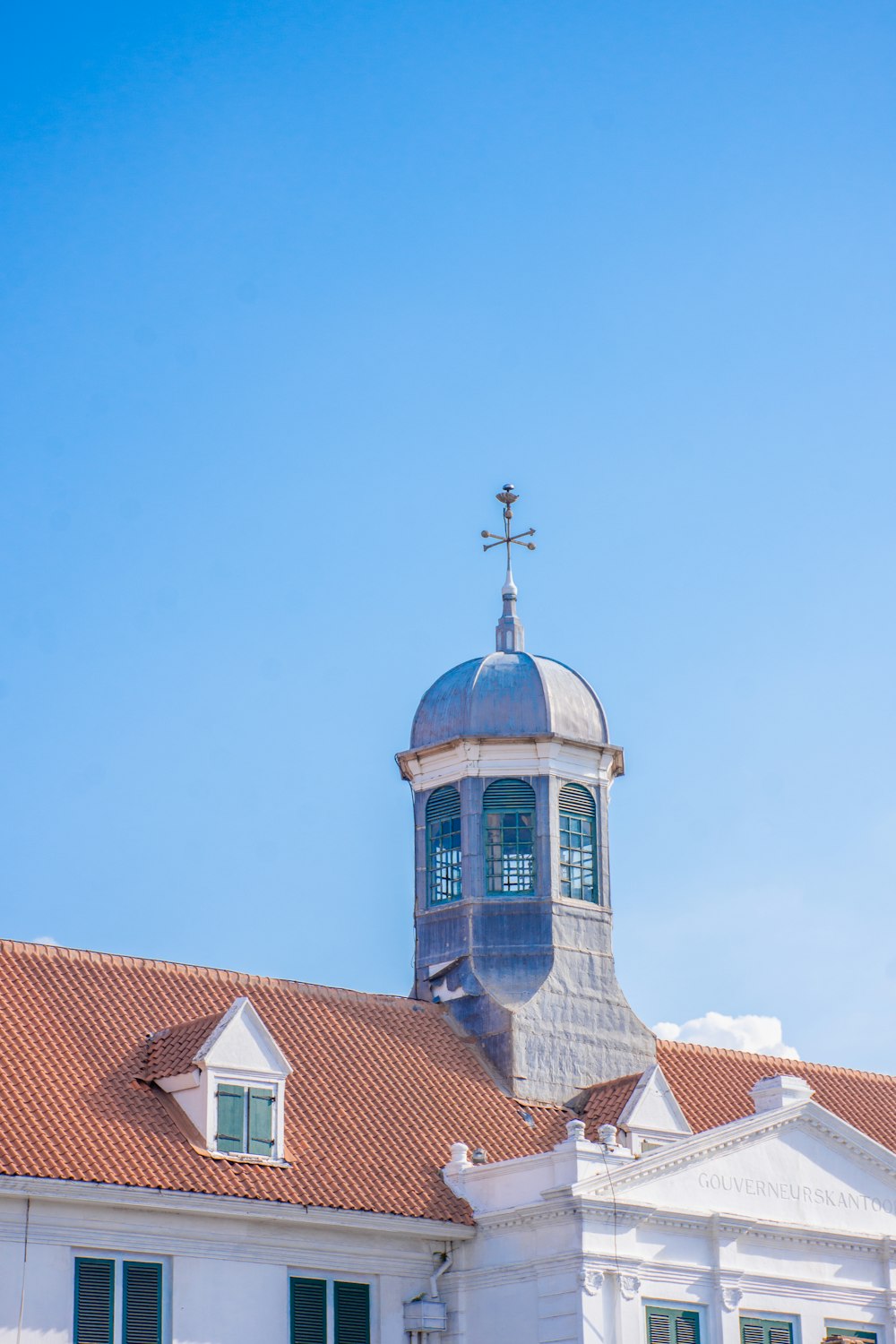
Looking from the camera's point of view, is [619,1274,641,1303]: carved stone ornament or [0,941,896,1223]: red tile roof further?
[619,1274,641,1303]: carved stone ornament

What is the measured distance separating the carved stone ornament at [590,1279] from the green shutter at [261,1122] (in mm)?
5462

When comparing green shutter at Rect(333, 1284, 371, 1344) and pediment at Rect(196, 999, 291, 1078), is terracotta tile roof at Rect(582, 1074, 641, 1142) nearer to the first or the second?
green shutter at Rect(333, 1284, 371, 1344)

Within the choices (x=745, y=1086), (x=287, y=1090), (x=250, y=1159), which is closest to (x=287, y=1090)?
(x=287, y=1090)

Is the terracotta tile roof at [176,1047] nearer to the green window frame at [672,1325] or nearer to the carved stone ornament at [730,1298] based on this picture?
the green window frame at [672,1325]

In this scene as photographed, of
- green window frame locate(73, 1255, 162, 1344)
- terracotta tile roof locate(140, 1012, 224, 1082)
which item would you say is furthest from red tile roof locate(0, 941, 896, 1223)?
green window frame locate(73, 1255, 162, 1344)

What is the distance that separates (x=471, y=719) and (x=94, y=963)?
9.99 meters

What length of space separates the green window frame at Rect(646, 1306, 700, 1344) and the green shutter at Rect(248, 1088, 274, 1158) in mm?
6756

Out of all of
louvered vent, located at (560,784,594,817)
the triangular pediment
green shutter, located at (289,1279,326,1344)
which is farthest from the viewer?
louvered vent, located at (560,784,594,817)

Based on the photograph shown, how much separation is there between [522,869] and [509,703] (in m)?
3.44

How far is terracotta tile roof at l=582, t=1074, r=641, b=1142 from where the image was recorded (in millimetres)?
42906

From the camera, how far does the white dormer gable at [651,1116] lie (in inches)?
1652

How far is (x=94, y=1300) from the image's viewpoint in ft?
114

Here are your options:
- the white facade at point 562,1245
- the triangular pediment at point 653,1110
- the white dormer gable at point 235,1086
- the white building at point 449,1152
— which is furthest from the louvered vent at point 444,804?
the white dormer gable at point 235,1086

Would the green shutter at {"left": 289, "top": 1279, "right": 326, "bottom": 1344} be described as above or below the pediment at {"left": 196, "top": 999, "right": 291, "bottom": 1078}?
below
